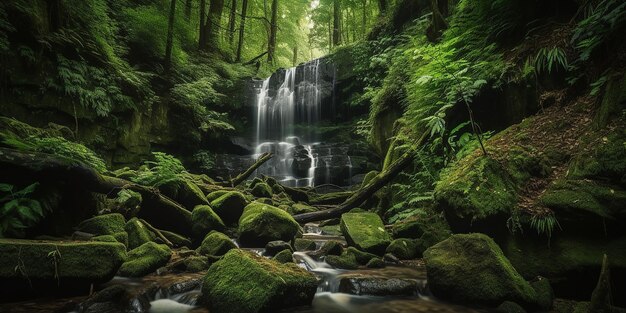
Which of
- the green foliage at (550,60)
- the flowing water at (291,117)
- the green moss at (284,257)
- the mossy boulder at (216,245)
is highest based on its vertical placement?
the flowing water at (291,117)

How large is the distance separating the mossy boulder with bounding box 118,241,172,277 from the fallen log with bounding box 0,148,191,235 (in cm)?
128

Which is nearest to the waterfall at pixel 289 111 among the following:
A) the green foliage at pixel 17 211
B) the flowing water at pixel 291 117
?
the flowing water at pixel 291 117

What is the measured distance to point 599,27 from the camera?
438 centimetres

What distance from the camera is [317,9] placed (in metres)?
26.1

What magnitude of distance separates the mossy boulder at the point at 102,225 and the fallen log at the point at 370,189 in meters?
4.08

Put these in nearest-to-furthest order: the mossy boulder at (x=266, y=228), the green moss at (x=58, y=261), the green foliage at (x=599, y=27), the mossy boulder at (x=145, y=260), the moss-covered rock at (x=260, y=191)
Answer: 1. the green moss at (x=58, y=261)
2. the green foliage at (x=599, y=27)
3. the mossy boulder at (x=145, y=260)
4. the mossy boulder at (x=266, y=228)
5. the moss-covered rock at (x=260, y=191)

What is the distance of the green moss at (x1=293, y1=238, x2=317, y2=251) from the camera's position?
20.9ft

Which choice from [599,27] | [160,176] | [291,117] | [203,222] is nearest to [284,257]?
[203,222]

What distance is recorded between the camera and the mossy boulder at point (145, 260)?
4.54m

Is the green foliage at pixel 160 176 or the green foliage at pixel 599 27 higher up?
the green foliage at pixel 599 27

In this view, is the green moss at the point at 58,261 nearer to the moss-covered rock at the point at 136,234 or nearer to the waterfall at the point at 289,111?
the moss-covered rock at the point at 136,234

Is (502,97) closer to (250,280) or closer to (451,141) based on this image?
(451,141)

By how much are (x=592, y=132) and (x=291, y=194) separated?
8932 millimetres

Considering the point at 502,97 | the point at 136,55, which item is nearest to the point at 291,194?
the point at 502,97
